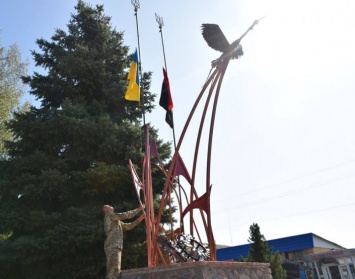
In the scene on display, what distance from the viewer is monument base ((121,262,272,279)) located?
4578 mm

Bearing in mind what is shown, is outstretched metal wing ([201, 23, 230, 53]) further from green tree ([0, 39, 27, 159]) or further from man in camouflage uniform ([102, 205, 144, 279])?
green tree ([0, 39, 27, 159])

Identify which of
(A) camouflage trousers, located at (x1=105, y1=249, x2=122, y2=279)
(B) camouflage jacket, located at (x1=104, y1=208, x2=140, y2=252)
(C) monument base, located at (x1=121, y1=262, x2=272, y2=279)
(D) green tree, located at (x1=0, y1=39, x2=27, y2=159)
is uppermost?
(D) green tree, located at (x1=0, y1=39, x2=27, y2=159)

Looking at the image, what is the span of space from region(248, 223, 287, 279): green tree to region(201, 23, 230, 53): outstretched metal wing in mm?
8499

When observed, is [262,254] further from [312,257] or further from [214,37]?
[214,37]

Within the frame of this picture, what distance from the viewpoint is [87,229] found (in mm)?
8070

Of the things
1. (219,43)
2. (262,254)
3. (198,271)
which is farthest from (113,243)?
(262,254)

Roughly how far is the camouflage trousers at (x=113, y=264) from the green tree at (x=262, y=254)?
8186mm

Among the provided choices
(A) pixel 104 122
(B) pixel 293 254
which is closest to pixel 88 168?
(A) pixel 104 122

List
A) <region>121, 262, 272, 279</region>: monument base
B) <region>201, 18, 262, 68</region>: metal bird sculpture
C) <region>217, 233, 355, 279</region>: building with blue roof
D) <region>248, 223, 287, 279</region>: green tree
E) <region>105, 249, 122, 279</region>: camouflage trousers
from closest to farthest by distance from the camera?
<region>121, 262, 272, 279</region>: monument base
<region>105, 249, 122, 279</region>: camouflage trousers
<region>201, 18, 262, 68</region>: metal bird sculpture
<region>248, 223, 287, 279</region>: green tree
<region>217, 233, 355, 279</region>: building with blue roof

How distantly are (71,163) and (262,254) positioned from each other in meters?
7.32

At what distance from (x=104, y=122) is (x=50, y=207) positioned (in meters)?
2.63

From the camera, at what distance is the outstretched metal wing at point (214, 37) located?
6039mm

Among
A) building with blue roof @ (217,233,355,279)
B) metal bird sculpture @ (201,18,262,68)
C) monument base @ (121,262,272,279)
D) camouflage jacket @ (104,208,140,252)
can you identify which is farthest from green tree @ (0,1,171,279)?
building with blue roof @ (217,233,355,279)

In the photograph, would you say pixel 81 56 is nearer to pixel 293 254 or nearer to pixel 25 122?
pixel 25 122
